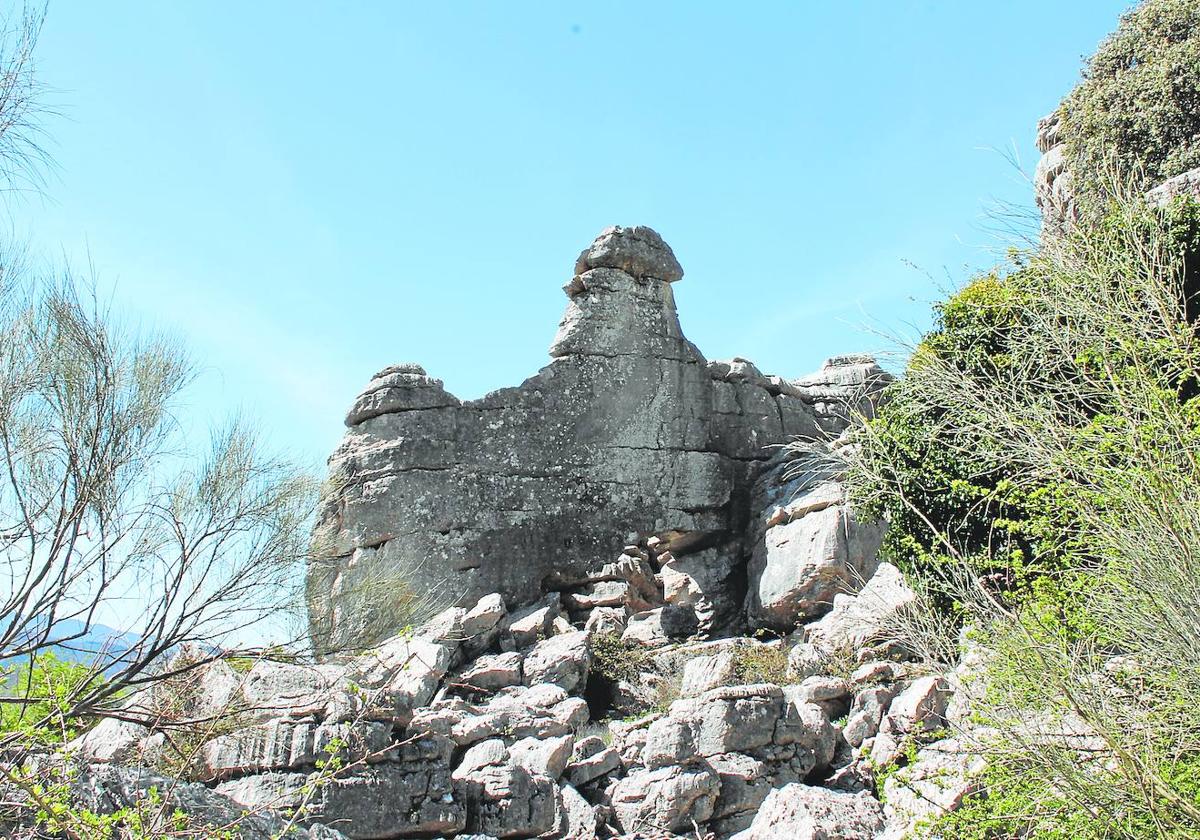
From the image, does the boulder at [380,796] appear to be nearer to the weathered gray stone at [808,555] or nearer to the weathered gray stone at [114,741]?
the weathered gray stone at [114,741]

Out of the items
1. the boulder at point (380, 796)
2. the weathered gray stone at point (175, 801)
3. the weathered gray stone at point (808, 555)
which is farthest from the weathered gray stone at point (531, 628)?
the weathered gray stone at point (175, 801)

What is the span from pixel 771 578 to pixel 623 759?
5.37 meters

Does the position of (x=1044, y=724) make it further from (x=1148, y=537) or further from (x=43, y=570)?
(x=43, y=570)

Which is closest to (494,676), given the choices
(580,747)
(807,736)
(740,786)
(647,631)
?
(647,631)

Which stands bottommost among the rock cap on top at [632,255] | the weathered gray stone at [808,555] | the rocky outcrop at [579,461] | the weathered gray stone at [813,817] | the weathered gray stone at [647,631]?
the weathered gray stone at [813,817]

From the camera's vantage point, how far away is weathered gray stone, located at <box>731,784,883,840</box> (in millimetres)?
7520

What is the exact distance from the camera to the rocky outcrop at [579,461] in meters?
15.6

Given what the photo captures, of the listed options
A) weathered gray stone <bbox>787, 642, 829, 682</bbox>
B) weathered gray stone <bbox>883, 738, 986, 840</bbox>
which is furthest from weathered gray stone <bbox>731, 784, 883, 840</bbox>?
weathered gray stone <bbox>787, 642, 829, 682</bbox>

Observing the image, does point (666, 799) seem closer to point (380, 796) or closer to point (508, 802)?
point (508, 802)

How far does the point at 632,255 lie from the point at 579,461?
134 inches

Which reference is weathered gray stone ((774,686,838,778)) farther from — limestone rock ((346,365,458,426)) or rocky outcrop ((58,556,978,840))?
limestone rock ((346,365,458,426))

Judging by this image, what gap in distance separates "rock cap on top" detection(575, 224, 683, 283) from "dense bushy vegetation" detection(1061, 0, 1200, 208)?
6.04 meters

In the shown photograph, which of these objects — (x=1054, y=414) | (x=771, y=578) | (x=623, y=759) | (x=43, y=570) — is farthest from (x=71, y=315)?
(x=771, y=578)

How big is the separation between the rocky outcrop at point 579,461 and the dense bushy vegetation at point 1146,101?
487 centimetres
